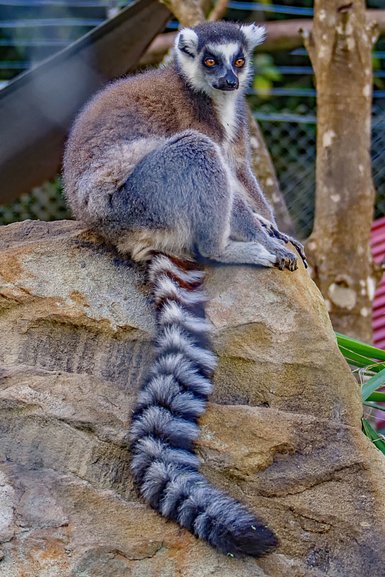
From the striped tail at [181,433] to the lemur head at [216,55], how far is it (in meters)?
0.93

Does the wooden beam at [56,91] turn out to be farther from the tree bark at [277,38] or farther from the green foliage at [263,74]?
the green foliage at [263,74]

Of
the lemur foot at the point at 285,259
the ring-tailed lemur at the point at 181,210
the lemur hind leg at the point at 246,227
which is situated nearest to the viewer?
the ring-tailed lemur at the point at 181,210

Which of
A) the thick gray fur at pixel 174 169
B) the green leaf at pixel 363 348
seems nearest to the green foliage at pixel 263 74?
the thick gray fur at pixel 174 169

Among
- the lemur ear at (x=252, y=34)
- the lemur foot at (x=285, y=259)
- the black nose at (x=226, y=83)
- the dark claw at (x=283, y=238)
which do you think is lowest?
the dark claw at (x=283, y=238)

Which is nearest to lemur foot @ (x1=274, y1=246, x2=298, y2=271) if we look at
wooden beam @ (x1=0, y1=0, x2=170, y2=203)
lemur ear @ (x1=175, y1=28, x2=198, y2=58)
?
lemur ear @ (x1=175, y1=28, x2=198, y2=58)

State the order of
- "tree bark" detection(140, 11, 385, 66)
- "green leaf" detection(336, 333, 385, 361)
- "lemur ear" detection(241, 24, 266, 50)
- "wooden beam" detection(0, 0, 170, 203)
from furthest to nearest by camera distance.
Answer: "tree bark" detection(140, 11, 385, 66), "wooden beam" detection(0, 0, 170, 203), "lemur ear" detection(241, 24, 266, 50), "green leaf" detection(336, 333, 385, 361)

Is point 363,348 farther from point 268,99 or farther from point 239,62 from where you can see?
point 268,99

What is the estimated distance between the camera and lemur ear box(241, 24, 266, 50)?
4.03m

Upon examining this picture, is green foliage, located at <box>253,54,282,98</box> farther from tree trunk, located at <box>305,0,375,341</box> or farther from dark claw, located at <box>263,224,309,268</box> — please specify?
dark claw, located at <box>263,224,309,268</box>

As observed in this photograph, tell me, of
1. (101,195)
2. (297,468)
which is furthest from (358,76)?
(297,468)

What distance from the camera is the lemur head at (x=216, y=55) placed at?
3777 millimetres

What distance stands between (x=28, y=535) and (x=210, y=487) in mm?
500

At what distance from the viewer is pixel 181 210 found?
3.33 m

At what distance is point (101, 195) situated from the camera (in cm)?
341
